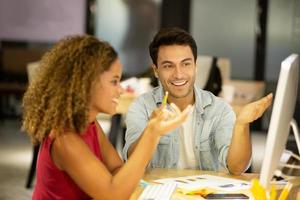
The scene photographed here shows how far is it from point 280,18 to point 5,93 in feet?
13.6

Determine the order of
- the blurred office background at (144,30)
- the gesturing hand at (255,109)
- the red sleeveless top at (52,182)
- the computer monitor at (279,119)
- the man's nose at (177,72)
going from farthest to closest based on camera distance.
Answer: the blurred office background at (144,30), the man's nose at (177,72), the gesturing hand at (255,109), the red sleeveless top at (52,182), the computer monitor at (279,119)

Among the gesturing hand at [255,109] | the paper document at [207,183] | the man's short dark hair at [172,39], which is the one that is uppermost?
the man's short dark hair at [172,39]

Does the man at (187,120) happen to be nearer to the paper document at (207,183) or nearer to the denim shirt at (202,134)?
the denim shirt at (202,134)

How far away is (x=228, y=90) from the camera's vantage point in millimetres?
5527

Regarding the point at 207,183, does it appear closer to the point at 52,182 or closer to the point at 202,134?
the point at 202,134

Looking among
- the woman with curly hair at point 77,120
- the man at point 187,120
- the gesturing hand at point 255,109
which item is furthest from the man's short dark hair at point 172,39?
the woman with curly hair at point 77,120

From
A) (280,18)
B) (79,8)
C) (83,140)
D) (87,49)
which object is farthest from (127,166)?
(79,8)

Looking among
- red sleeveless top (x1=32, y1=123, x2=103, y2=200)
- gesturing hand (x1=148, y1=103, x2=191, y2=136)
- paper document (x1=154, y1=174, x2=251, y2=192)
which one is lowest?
paper document (x1=154, y1=174, x2=251, y2=192)

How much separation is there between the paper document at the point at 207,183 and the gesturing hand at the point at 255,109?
24 cm

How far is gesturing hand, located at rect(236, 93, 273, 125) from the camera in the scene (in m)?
Result: 2.41

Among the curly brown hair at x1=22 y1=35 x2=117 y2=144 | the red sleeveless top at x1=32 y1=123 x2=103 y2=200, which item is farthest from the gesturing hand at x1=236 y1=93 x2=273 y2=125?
the red sleeveless top at x1=32 y1=123 x2=103 y2=200

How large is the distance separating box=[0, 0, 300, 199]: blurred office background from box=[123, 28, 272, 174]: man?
5529 mm

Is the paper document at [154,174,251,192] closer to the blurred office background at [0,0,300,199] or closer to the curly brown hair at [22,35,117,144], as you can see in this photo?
the curly brown hair at [22,35,117,144]

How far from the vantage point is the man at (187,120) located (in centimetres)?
289
